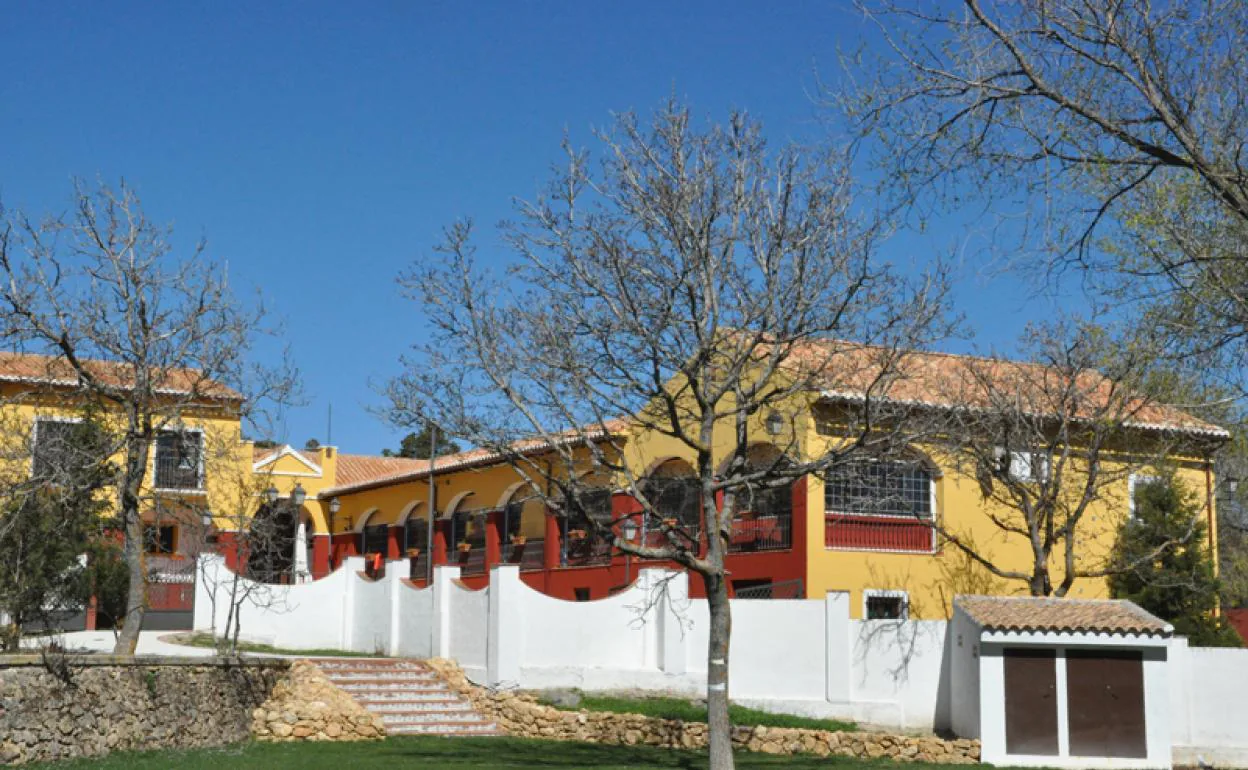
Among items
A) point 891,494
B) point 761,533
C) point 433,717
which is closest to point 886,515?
point 891,494

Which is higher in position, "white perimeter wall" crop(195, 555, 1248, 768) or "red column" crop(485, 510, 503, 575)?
"red column" crop(485, 510, 503, 575)

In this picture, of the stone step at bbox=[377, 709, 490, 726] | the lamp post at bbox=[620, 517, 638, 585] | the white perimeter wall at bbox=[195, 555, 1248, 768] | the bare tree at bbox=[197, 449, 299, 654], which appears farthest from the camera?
the lamp post at bbox=[620, 517, 638, 585]

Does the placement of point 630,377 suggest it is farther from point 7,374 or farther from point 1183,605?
point 7,374

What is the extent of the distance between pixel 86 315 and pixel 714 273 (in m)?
9.18

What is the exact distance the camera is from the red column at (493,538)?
3366cm

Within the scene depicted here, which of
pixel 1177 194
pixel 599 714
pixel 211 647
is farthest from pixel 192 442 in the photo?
→ pixel 1177 194

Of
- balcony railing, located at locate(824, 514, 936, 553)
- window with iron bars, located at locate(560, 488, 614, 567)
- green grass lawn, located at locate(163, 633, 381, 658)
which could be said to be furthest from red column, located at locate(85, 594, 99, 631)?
balcony railing, located at locate(824, 514, 936, 553)

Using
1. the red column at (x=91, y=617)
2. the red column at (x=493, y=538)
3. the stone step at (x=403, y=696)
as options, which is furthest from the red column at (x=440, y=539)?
the stone step at (x=403, y=696)

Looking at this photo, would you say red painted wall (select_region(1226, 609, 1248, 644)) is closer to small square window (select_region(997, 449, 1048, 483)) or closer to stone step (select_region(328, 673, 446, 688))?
small square window (select_region(997, 449, 1048, 483))

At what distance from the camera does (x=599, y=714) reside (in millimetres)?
20859

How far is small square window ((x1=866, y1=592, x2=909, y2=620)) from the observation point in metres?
25.5

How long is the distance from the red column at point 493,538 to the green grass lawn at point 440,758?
44.6 feet

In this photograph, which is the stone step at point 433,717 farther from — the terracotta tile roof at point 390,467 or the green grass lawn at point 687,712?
the terracotta tile roof at point 390,467

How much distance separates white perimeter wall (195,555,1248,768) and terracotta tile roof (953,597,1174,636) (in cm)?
77
